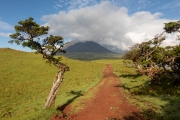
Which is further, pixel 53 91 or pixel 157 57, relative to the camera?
pixel 157 57

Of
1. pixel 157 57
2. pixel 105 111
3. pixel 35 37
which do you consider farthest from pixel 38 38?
pixel 157 57

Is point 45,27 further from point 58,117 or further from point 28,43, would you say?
point 58,117

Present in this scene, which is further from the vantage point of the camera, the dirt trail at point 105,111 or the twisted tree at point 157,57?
the twisted tree at point 157,57

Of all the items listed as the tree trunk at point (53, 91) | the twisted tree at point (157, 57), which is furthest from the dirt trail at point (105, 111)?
the twisted tree at point (157, 57)

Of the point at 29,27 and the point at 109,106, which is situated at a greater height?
the point at 29,27

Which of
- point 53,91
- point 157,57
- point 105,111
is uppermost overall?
point 157,57

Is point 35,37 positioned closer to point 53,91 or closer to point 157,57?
point 53,91

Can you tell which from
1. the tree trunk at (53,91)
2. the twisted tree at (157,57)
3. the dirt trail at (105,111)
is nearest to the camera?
the dirt trail at (105,111)

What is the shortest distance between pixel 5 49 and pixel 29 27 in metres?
77.0

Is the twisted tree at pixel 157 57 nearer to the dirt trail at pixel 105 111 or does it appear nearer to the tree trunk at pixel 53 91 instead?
the dirt trail at pixel 105 111

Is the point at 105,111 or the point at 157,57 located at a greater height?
the point at 157,57

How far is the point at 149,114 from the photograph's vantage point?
15.3m

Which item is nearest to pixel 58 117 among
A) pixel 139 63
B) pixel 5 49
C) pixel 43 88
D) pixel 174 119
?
pixel 174 119

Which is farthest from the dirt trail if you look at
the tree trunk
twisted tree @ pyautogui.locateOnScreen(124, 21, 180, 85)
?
twisted tree @ pyautogui.locateOnScreen(124, 21, 180, 85)
